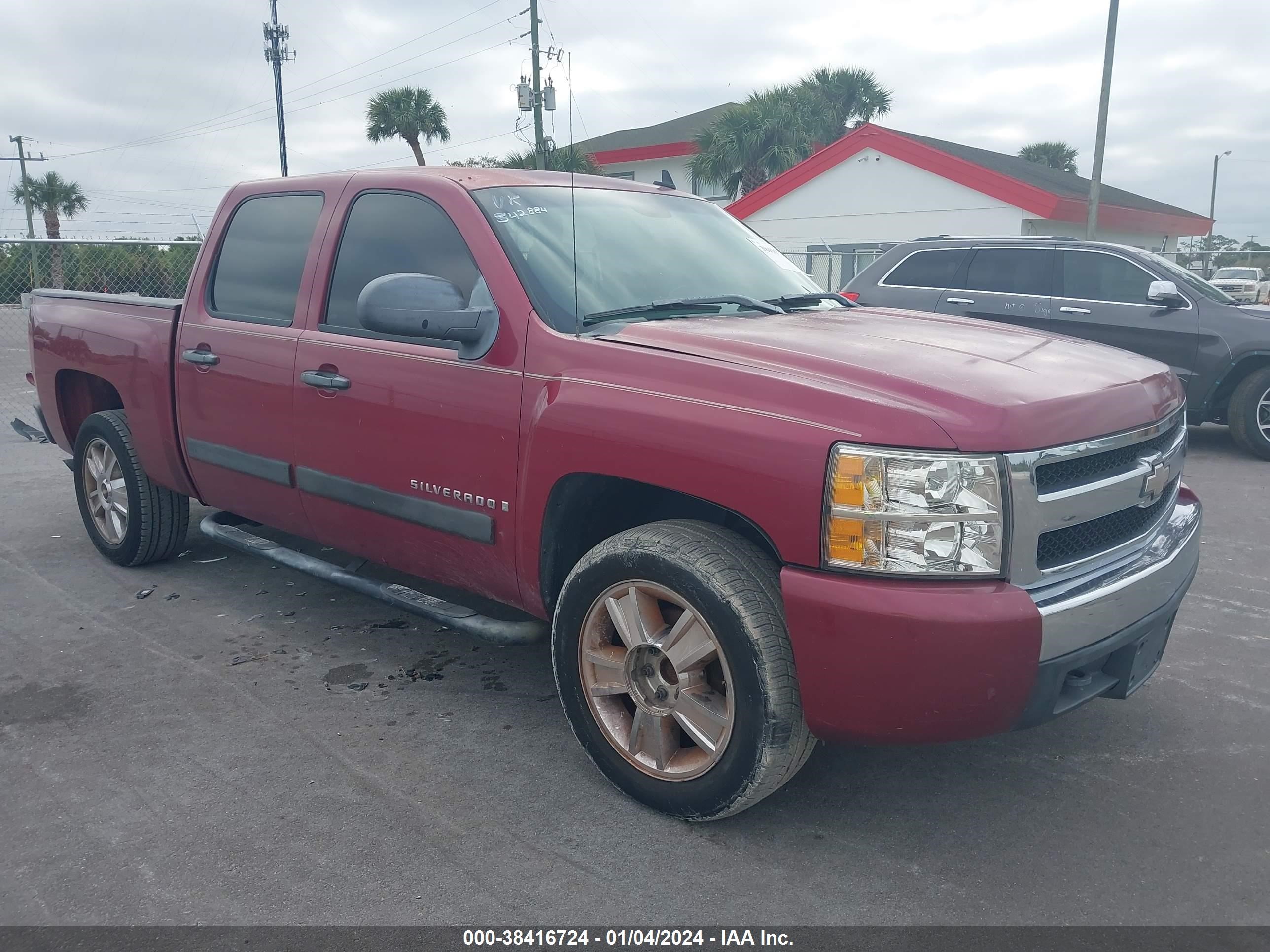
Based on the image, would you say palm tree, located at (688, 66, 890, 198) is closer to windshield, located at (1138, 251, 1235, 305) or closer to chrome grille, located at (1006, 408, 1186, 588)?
windshield, located at (1138, 251, 1235, 305)

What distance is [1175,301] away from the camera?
8.70 meters

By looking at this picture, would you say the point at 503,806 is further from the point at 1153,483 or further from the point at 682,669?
the point at 1153,483

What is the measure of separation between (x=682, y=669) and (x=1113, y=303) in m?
7.67

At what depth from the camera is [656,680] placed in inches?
115

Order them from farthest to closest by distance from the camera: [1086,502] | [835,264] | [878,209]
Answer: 1. [878,209]
2. [835,264]
3. [1086,502]

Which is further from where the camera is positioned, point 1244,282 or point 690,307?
point 1244,282

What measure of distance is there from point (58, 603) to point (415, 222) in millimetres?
2702

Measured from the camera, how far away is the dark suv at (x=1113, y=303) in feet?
28.2

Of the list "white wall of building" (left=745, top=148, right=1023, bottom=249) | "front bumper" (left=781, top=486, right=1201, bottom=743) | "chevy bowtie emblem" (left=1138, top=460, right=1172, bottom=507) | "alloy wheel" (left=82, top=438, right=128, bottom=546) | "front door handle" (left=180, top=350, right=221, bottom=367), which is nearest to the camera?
"front bumper" (left=781, top=486, right=1201, bottom=743)

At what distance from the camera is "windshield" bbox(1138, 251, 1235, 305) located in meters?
8.82

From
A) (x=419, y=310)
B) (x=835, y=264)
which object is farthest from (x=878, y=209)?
(x=419, y=310)

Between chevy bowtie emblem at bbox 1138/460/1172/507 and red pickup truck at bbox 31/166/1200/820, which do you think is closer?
red pickup truck at bbox 31/166/1200/820

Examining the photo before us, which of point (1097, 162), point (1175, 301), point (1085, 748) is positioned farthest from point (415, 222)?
point (1097, 162)
